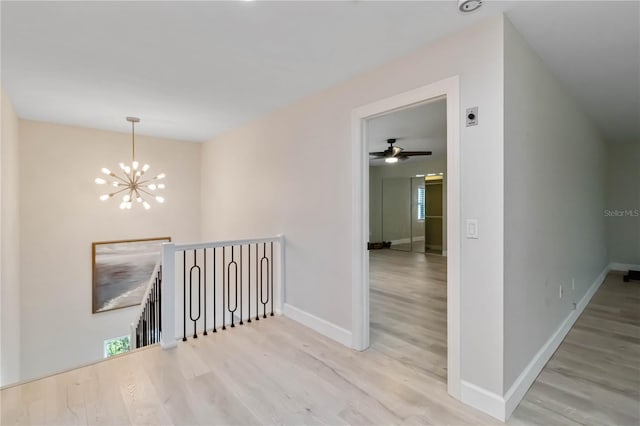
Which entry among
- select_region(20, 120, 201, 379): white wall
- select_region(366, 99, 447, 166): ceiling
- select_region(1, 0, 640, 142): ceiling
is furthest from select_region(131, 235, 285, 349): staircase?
select_region(366, 99, 447, 166): ceiling

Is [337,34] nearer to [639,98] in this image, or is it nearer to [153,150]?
[639,98]

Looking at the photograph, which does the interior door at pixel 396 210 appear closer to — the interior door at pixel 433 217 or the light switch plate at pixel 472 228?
the interior door at pixel 433 217

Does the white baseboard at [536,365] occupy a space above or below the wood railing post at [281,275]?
below

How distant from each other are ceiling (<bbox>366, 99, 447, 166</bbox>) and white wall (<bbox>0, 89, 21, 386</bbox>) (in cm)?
387

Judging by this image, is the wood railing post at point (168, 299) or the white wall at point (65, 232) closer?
the wood railing post at point (168, 299)

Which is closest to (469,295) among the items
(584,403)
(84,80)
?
(584,403)

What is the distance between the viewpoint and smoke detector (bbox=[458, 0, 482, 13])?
5.69 feet

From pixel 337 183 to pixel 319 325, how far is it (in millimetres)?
1481

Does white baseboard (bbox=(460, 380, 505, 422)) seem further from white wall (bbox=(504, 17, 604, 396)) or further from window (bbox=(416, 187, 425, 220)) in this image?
window (bbox=(416, 187, 425, 220))

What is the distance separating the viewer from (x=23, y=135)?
420 cm

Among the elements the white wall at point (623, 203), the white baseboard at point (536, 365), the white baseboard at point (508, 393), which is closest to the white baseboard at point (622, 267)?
the white wall at point (623, 203)

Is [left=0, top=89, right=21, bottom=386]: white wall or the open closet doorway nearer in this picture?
the open closet doorway

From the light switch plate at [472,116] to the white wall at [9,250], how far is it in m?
4.23

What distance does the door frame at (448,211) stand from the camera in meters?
2.04
